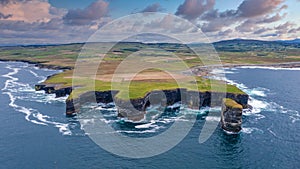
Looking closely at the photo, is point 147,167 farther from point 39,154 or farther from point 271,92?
point 271,92

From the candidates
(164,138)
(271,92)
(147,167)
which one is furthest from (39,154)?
(271,92)

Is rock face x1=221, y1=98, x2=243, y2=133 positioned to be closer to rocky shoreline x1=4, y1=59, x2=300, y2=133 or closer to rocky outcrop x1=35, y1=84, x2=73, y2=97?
rocky shoreline x1=4, y1=59, x2=300, y2=133

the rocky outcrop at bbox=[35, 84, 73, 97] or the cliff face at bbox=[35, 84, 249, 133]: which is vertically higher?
the rocky outcrop at bbox=[35, 84, 73, 97]

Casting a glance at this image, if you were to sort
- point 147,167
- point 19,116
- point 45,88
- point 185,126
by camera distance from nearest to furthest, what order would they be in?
point 147,167, point 185,126, point 19,116, point 45,88

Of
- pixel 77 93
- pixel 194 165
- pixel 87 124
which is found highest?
pixel 77 93

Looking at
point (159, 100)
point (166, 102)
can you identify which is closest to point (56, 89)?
point (159, 100)

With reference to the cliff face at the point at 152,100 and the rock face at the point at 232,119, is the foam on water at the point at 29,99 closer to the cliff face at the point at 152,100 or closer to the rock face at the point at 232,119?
the cliff face at the point at 152,100

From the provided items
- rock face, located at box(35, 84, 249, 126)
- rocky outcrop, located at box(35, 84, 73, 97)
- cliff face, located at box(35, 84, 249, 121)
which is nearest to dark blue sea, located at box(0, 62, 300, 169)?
rock face, located at box(35, 84, 249, 126)

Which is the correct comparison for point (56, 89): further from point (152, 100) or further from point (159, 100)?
point (159, 100)
